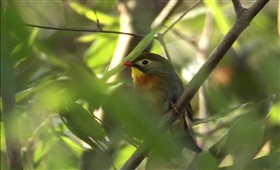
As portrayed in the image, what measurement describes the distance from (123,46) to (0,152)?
0.55 meters

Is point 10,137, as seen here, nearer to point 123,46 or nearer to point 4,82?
point 4,82

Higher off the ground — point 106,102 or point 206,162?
point 106,102

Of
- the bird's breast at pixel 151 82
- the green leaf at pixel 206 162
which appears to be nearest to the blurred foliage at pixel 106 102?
the green leaf at pixel 206 162

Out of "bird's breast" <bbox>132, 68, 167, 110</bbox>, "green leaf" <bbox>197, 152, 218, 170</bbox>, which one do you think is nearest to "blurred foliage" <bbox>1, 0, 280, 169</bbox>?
"green leaf" <bbox>197, 152, 218, 170</bbox>

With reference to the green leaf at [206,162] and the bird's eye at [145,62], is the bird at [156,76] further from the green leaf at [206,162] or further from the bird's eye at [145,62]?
the green leaf at [206,162]

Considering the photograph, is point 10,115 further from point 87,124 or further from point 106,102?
point 106,102

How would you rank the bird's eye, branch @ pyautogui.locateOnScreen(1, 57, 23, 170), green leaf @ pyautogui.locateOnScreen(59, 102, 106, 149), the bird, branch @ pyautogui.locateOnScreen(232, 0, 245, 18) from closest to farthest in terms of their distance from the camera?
branch @ pyautogui.locateOnScreen(1, 57, 23, 170)
green leaf @ pyautogui.locateOnScreen(59, 102, 106, 149)
branch @ pyautogui.locateOnScreen(232, 0, 245, 18)
the bird
the bird's eye

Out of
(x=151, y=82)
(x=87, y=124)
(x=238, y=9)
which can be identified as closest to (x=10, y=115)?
(x=87, y=124)

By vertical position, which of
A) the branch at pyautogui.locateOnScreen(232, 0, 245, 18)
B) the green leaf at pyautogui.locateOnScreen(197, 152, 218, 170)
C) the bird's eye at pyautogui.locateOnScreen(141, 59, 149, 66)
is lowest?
the bird's eye at pyautogui.locateOnScreen(141, 59, 149, 66)

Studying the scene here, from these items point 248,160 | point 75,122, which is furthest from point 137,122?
point 75,122

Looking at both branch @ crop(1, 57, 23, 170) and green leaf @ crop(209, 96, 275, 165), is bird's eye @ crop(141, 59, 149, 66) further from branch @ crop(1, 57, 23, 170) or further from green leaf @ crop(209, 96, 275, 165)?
green leaf @ crop(209, 96, 275, 165)

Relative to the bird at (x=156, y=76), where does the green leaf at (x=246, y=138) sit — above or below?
above

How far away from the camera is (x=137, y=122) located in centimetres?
62

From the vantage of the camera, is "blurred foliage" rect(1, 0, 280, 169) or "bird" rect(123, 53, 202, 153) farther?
"bird" rect(123, 53, 202, 153)
